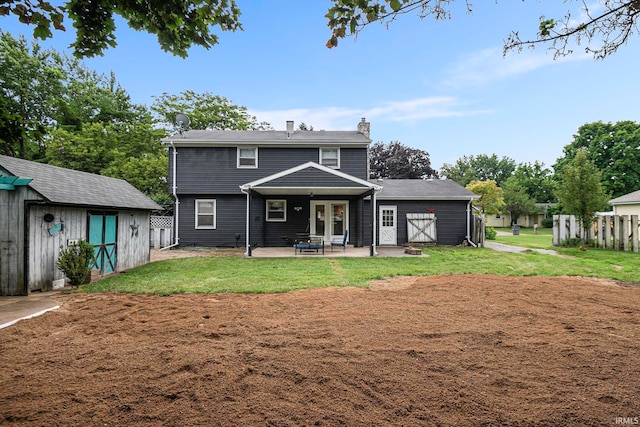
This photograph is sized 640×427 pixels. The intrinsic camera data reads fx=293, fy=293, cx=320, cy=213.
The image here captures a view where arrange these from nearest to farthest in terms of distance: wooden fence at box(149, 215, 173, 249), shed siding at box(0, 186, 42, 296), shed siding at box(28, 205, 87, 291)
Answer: shed siding at box(0, 186, 42, 296) → shed siding at box(28, 205, 87, 291) → wooden fence at box(149, 215, 173, 249)

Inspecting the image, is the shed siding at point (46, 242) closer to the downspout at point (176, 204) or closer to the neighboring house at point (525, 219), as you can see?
the downspout at point (176, 204)

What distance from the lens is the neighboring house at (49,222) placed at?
20.3 feet

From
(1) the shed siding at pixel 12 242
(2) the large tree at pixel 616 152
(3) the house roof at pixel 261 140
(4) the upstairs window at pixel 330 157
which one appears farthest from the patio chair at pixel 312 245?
(2) the large tree at pixel 616 152

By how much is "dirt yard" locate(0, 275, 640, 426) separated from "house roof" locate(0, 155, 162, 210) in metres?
2.92

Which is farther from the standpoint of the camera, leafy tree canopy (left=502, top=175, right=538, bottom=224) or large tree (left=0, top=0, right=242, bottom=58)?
leafy tree canopy (left=502, top=175, right=538, bottom=224)

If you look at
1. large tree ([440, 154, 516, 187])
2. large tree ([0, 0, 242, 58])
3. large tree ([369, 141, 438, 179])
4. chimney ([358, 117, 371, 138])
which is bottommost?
large tree ([0, 0, 242, 58])

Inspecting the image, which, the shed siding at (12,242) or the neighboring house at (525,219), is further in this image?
the neighboring house at (525,219)

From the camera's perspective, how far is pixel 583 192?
14648 millimetres

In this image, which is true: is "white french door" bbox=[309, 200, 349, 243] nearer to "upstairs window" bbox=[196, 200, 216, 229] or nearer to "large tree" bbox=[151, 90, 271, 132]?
"upstairs window" bbox=[196, 200, 216, 229]

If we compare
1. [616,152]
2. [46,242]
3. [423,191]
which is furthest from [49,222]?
[616,152]

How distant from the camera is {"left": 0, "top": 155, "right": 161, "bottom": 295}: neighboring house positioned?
6.20 metres

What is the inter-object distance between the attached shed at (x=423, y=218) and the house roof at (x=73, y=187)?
37.0 ft

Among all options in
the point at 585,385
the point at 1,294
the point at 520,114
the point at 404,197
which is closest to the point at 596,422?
the point at 585,385

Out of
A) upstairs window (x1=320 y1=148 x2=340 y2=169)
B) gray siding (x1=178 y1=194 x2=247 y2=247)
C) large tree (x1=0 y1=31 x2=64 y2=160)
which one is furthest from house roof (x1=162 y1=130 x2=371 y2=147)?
large tree (x1=0 y1=31 x2=64 y2=160)
